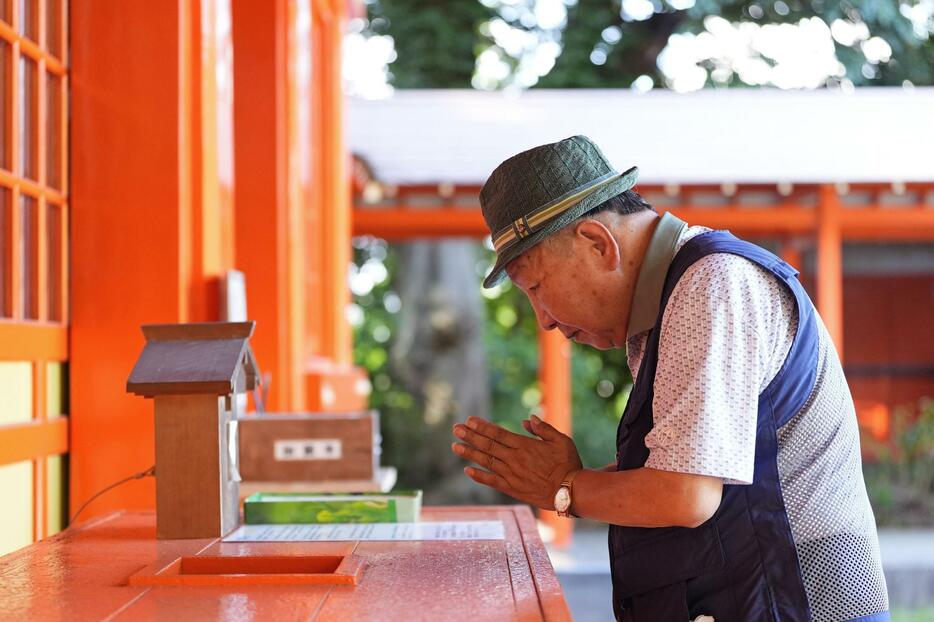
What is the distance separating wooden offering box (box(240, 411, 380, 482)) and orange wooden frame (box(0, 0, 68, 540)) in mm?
475

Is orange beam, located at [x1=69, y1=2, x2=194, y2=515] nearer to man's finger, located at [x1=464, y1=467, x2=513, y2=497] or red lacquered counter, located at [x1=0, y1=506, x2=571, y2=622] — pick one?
red lacquered counter, located at [x1=0, y1=506, x2=571, y2=622]

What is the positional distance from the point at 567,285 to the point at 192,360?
0.74 m

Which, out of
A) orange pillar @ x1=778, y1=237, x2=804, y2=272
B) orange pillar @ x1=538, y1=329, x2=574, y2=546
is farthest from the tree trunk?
orange pillar @ x1=778, y1=237, x2=804, y2=272

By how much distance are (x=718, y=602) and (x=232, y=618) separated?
0.72 metres

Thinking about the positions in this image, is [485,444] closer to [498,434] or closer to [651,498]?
[498,434]

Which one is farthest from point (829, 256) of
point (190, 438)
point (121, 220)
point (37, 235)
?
point (190, 438)

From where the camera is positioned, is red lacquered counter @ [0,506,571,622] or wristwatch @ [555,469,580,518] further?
wristwatch @ [555,469,580,518]

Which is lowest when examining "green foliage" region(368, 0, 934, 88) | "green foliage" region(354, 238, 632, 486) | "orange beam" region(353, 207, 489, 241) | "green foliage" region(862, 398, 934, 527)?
"green foliage" region(862, 398, 934, 527)

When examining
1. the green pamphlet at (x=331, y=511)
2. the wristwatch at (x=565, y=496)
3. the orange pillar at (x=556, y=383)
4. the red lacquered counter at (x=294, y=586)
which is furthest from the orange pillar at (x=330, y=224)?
the wristwatch at (x=565, y=496)

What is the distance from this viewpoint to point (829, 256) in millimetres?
8633

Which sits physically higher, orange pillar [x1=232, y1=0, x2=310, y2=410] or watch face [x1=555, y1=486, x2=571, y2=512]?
orange pillar [x1=232, y1=0, x2=310, y2=410]

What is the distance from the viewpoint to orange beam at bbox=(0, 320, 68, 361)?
7.61ft

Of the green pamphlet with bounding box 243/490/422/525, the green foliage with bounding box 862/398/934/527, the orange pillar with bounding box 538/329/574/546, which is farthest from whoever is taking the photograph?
the green foliage with bounding box 862/398/934/527

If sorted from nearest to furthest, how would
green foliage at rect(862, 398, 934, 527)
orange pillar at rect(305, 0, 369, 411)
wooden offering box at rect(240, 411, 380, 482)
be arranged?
wooden offering box at rect(240, 411, 380, 482) < orange pillar at rect(305, 0, 369, 411) < green foliage at rect(862, 398, 934, 527)
